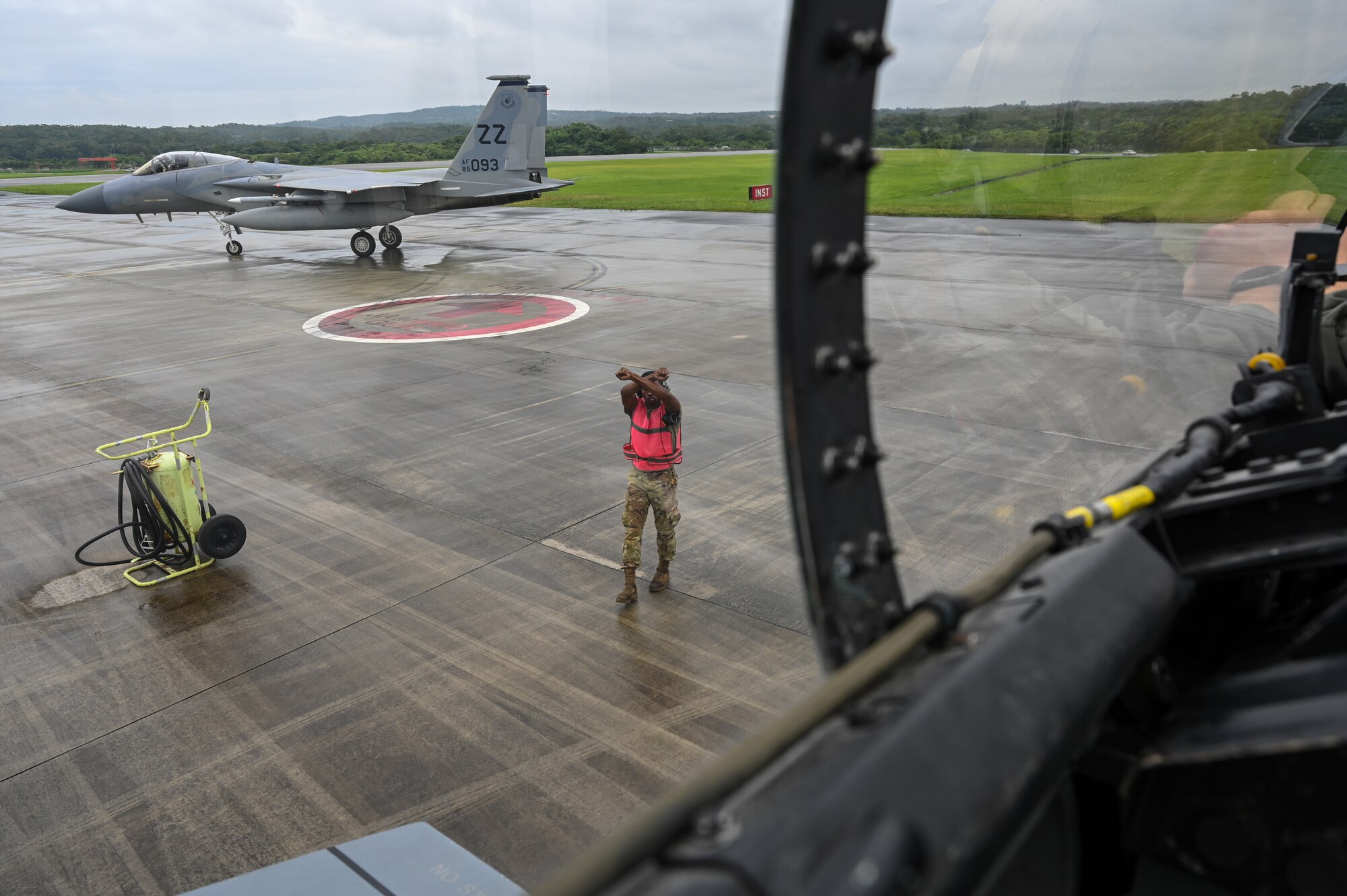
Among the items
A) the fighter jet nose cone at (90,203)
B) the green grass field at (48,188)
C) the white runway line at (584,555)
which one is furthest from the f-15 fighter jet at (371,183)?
the green grass field at (48,188)

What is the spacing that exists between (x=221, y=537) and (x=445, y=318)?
32.5ft

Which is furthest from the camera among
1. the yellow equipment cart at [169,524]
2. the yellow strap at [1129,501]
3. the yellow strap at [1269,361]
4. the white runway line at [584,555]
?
the yellow equipment cart at [169,524]

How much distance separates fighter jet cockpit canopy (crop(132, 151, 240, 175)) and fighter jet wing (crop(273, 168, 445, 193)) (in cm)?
217

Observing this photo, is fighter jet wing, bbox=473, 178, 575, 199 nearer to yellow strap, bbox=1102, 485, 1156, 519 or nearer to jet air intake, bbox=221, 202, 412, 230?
jet air intake, bbox=221, 202, 412, 230

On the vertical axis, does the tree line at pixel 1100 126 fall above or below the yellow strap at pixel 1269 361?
above

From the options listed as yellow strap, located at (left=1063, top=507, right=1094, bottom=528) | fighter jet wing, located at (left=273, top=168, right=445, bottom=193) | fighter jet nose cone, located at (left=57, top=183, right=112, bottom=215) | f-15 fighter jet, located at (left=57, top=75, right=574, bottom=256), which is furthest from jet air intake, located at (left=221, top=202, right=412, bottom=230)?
yellow strap, located at (left=1063, top=507, right=1094, bottom=528)

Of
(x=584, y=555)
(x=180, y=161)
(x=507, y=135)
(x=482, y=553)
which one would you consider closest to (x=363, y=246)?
(x=507, y=135)

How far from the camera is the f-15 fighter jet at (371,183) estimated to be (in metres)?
24.4

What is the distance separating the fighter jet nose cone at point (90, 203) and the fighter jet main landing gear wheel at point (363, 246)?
8.39 meters

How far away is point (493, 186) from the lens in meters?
25.7

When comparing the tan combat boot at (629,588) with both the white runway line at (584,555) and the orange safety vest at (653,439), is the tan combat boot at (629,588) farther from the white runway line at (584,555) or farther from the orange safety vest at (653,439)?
the orange safety vest at (653,439)

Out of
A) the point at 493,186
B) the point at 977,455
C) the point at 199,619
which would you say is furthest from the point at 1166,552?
the point at 493,186

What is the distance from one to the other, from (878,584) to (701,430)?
8.42m

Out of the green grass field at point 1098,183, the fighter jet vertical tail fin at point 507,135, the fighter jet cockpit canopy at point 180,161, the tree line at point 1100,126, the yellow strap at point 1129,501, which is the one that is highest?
the fighter jet vertical tail fin at point 507,135
